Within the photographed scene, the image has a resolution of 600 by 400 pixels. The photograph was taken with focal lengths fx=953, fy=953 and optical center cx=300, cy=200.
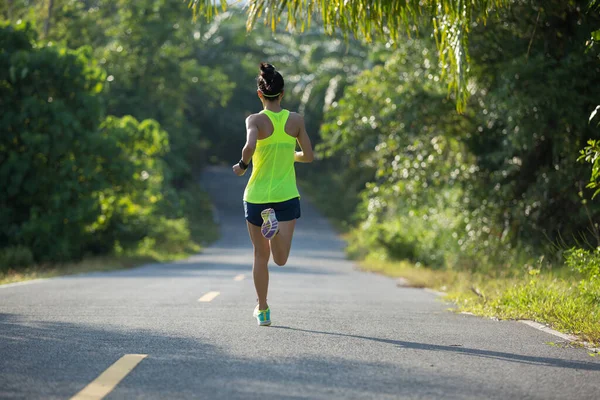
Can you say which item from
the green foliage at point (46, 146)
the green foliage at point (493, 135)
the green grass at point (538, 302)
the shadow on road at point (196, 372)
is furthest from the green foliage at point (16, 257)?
the shadow on road at point (196, 372)

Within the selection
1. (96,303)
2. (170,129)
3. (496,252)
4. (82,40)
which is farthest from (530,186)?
(170,129)

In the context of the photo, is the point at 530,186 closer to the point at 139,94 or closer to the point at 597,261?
the point at 597,261

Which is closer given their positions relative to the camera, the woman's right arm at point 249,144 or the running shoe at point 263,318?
the woman's right arm at point 249,144

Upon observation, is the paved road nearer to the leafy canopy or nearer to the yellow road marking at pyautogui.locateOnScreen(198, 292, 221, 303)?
the yellow road marking at pyautogui.locateOnScreen(198, 292, 221, 303)

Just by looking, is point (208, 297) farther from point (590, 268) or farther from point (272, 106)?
point (590, 268)

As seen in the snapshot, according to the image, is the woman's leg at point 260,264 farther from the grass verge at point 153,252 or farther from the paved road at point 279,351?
the grass verge at point 153,252

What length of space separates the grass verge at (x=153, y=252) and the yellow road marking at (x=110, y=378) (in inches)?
347

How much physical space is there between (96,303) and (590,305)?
4.86 metres

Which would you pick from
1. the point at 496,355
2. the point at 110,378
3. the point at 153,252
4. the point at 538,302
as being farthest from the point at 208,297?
the point at 153,252

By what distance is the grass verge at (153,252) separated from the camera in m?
17.7

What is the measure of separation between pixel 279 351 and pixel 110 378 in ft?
4.53

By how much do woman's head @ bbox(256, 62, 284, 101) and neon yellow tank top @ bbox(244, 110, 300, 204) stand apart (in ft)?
0.54

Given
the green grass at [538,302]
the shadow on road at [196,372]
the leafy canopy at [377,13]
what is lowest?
the green grass at [538,302]

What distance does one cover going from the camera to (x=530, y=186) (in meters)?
14.9
